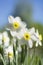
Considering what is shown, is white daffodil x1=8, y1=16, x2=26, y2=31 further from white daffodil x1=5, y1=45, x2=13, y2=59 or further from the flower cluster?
white daffodil x1=5, y1=45, x2=13, y2=59

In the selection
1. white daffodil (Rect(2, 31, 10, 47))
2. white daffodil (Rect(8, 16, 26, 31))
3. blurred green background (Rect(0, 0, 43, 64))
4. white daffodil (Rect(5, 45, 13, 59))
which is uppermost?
blurred green background (Rect(0, 0, 43, 64))

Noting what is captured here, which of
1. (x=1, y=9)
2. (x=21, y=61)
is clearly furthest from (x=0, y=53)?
(x=1, y=9)

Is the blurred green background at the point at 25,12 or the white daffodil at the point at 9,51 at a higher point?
the blurred green background at the point at 25,12

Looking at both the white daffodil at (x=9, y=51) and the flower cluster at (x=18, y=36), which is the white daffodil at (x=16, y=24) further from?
the white daffodil at (x=9, y=51)

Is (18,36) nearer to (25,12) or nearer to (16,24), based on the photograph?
(16,24)

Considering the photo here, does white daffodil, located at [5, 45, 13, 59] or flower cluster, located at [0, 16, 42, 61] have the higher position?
flower cluster, located at [0, 16, 42, 61]

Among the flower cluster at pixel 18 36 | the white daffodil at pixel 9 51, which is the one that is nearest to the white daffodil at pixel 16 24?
the flower cluster at pixel 18 36

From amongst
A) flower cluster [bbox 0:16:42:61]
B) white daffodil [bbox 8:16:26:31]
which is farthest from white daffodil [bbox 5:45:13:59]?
white daffodil [bbox 8:16:26:31]

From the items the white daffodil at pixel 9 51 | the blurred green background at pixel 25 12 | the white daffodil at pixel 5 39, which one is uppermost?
the blurred green background at pixel 25 12

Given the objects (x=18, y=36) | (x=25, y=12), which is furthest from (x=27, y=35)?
(x=25, y=12)

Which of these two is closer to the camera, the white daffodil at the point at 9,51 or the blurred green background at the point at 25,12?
the white daffodil at the point at 9,51
